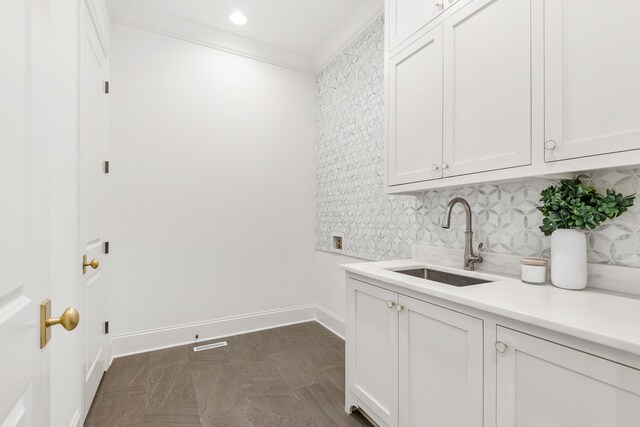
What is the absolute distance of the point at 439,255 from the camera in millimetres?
1966

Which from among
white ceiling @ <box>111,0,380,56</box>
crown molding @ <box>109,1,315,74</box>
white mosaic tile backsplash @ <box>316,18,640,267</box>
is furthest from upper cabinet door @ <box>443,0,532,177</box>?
crown molding @ <box>109,1,315,74</box>

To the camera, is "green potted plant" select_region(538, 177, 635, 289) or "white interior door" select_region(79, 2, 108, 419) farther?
"white interior door" select_region(79, 2, 108, 419)

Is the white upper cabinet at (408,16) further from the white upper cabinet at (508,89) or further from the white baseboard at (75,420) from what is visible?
the white baseboard at (75,420)

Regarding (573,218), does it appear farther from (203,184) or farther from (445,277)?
(203,184)

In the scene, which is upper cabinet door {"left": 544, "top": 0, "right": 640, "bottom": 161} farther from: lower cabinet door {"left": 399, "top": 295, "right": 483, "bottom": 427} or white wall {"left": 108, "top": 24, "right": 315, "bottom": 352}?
white wall {"left": 108, "top": 24, "right": 315, "bottom": 352}

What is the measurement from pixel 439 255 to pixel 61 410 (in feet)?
7.22

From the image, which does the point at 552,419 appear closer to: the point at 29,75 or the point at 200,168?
the point at 29,75

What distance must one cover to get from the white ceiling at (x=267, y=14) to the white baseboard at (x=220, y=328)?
2.79m

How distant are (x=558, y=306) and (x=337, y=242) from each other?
2.25m

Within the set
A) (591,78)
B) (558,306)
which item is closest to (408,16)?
(591,78)

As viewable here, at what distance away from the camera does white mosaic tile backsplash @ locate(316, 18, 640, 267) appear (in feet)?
4.20

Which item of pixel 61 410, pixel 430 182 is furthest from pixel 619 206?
pixel 61 410

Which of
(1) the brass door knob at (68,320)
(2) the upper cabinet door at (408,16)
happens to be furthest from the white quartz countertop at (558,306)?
(2) the upper cabinet door at (408,16)

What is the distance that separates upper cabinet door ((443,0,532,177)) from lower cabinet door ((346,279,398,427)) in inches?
31.3
